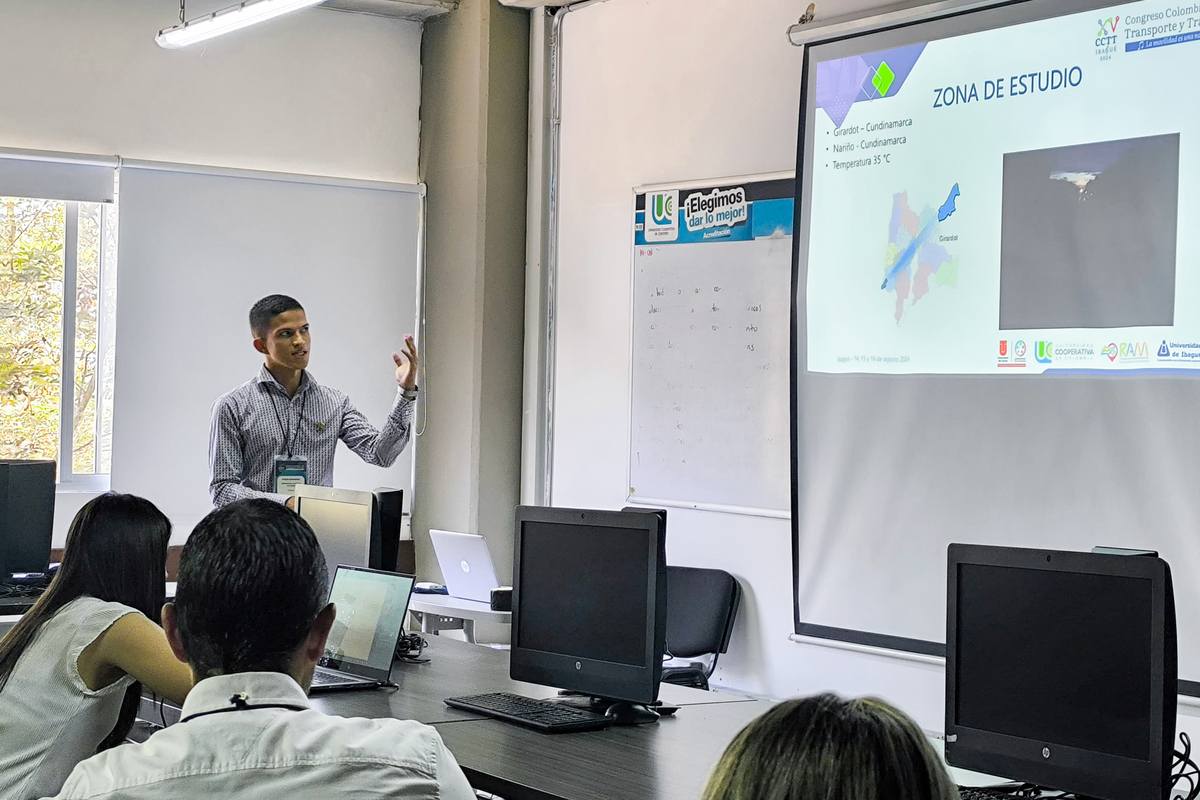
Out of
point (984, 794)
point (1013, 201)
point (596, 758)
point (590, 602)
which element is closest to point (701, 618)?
point (1013, 201)

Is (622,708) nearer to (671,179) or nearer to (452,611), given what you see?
(452,611)

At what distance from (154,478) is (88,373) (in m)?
0.55

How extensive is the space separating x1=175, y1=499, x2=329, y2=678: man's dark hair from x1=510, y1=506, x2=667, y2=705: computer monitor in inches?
48.5

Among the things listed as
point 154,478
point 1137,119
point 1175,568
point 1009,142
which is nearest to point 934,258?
point 1009,142

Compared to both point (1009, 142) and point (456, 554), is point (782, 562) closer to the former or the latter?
point (456, 554)

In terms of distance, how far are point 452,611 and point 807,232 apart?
1823 mm

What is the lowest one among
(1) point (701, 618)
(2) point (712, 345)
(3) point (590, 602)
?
(1) point (701, 618)

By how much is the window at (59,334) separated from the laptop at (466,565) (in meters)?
1.87

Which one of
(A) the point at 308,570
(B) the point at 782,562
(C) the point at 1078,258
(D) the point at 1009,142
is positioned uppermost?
(D) the point at 1009,142

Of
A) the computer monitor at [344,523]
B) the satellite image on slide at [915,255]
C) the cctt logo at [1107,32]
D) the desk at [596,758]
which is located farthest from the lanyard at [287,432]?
the cctt logo at [1107,32]

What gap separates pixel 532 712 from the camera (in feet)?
9.64

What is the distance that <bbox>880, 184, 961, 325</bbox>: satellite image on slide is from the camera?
14.1ft

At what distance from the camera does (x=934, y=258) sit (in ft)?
14.2

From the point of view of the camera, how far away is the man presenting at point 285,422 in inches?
191
